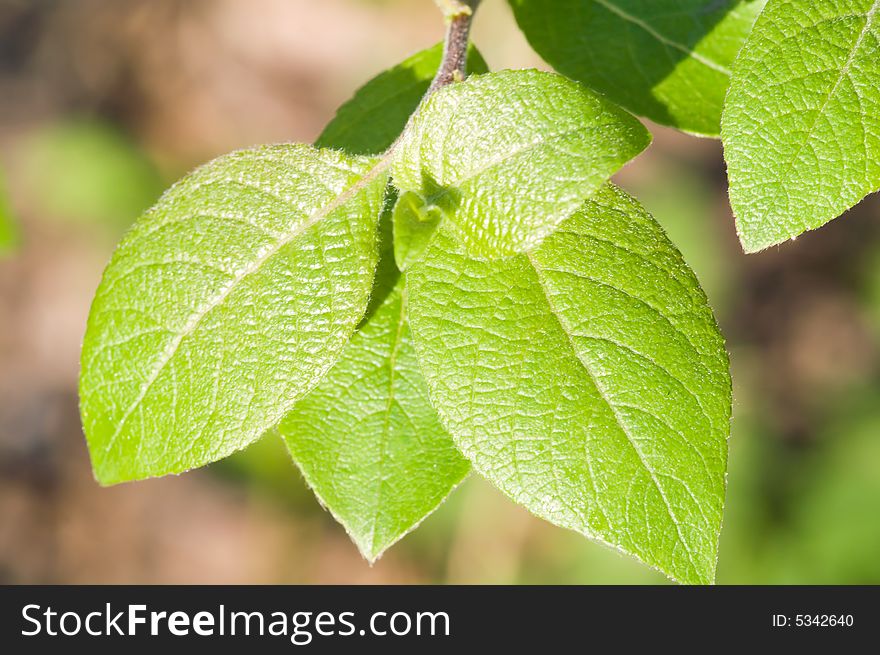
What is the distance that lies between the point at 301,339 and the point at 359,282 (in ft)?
0.31

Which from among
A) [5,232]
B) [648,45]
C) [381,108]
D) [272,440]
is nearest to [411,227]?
[381,108]

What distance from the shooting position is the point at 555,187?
0.98 meters

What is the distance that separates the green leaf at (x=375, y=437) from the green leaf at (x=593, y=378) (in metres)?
0.22

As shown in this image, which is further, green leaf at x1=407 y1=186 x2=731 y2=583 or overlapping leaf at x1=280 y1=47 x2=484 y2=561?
overlapping leaf at x1=280 y1=47 x2=484 y2=561

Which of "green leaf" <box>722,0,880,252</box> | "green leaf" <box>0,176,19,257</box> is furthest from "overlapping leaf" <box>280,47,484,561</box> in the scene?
"green leaf" <box>0,176,19,257</box>

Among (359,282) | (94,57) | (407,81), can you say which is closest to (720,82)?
(407,81)

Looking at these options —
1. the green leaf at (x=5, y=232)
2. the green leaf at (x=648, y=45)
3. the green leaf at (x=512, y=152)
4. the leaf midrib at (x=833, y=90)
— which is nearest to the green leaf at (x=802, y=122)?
the leaf midrib at (x=833, y=90)

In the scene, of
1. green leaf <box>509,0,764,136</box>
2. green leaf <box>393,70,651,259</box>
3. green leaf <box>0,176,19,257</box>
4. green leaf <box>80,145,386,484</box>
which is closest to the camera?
green leaf <box>393,70,651,259</box>

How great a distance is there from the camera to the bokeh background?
3691 mm

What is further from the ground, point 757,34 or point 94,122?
point 94,122

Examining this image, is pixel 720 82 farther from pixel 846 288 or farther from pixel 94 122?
pixel 94 122

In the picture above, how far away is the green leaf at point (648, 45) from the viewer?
4.65ft

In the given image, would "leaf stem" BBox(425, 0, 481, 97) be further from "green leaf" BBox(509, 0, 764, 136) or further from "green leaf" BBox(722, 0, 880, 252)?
"green leaf" BBox(722, 0, 880, 252)

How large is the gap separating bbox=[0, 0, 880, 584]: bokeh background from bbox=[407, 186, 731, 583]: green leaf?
2.43 metres
